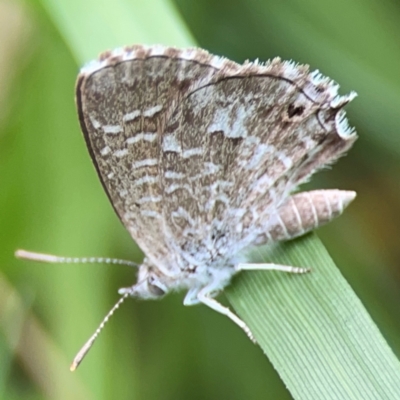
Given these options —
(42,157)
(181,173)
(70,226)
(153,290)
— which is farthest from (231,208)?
(42,157)

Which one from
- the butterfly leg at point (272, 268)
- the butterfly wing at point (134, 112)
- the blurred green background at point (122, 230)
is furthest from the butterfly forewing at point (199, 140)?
the blurred green background at point (122, 230)

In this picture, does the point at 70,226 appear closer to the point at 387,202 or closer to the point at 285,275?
the point at 285,275

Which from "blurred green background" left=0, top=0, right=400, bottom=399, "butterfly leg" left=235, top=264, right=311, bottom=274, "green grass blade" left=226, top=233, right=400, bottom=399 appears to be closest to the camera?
"green grass blade" left=226, top=233, right=400, bottom=399

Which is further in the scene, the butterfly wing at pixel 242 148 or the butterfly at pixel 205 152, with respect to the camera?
the butterfly wing at pixel 242 148

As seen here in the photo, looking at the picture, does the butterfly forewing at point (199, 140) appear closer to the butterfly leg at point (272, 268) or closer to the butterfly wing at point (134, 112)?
the butterfly wing at point (134, 112)

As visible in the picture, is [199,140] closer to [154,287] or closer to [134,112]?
[134,112]

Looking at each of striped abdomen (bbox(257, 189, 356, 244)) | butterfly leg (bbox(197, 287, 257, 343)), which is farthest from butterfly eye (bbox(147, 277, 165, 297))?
striped abdomen (bbox(257, 189, 356, 244))

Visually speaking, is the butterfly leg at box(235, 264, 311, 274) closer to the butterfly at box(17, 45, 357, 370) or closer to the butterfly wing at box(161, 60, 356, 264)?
the butterfly at box(17, 45, 357, 370)

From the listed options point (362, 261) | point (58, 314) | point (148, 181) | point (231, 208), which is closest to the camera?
point (148, 181)
